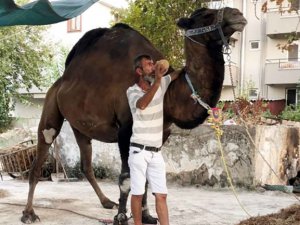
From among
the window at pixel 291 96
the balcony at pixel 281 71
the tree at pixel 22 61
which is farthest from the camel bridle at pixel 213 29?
the window at pixel 291 96

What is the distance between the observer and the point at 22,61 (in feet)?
76.4

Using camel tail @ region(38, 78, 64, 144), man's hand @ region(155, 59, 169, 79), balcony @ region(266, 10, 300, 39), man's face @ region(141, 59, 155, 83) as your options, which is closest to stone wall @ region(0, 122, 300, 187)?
camel tail @ region(38, 78, 64, 144)

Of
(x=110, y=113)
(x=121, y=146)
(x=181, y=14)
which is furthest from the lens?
(x=181, y=14)

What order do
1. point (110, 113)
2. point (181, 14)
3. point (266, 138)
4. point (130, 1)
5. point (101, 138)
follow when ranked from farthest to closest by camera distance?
point (130, 1), point (181, 14), point (266, 138), point (101, 138), point (110, 113)

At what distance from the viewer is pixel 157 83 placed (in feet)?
14.7

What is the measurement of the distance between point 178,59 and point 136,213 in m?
5.61

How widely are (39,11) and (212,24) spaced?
6.58ft

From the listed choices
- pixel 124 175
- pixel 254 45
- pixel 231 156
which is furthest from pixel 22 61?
pixel 124 175

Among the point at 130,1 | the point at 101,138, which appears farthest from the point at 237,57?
the point at 101,138

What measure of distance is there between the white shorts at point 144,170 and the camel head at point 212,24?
3.95 ft

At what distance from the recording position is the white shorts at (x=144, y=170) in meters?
4.65

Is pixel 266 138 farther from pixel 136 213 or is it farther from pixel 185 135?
pixel 136 213

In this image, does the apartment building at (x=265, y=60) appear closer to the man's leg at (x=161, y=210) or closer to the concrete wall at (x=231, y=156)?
the concrete wall at (x=231, y=156)

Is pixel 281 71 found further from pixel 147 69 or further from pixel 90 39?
pixel 147 69
